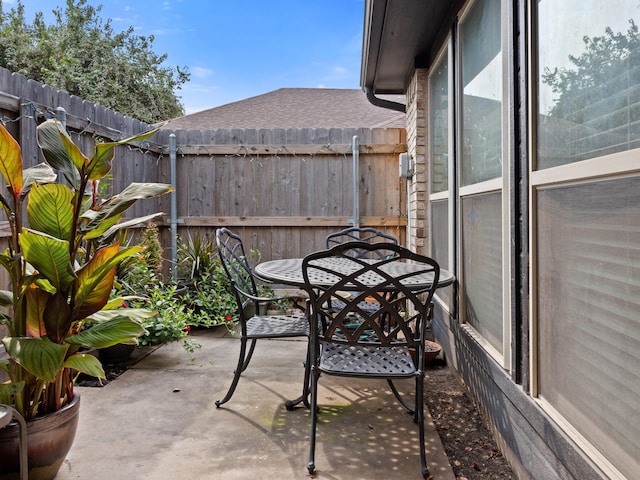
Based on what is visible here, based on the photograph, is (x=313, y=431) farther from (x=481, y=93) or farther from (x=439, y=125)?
(x=439, y=125)

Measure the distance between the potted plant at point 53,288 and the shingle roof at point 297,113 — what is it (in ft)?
17.1

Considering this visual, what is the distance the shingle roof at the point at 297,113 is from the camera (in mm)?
7043

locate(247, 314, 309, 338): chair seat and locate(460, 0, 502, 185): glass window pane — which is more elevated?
locate(460, 0, 502, 185): glass window pane

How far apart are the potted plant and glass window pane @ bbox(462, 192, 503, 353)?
1478 mm

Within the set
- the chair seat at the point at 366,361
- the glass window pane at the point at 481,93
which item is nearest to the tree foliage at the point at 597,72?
the glass window pane at the point at 481,93

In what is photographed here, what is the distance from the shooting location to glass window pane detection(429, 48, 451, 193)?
302 cm

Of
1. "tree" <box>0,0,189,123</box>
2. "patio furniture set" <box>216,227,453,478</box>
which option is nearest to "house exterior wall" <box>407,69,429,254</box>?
"patio furniture set" <box>216,227,453,478</box>

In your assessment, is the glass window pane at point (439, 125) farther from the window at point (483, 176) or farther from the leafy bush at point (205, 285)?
the leafy bush at point (205, 285)

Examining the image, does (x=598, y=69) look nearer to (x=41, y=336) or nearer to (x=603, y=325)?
(x=603, y=325)

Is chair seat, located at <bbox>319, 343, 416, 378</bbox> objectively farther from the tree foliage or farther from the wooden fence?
the wooden fence

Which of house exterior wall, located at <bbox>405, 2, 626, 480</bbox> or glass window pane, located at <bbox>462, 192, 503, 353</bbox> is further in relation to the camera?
glass window pane, located at <bbox>462, 192, 503, 353</bbox>

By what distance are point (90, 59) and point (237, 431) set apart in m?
12.2

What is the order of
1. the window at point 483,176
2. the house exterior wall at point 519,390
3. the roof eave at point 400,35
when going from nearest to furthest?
the house exterior wall at point 519,390, the window at point 483,176, the roof eave at point 400,35

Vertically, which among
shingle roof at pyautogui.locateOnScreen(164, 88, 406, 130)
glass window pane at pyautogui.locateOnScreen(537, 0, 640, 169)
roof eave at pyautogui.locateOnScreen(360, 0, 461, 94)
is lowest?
glass window pane at pyautogui.locateOnScreen(537, 0, 640, 169)
